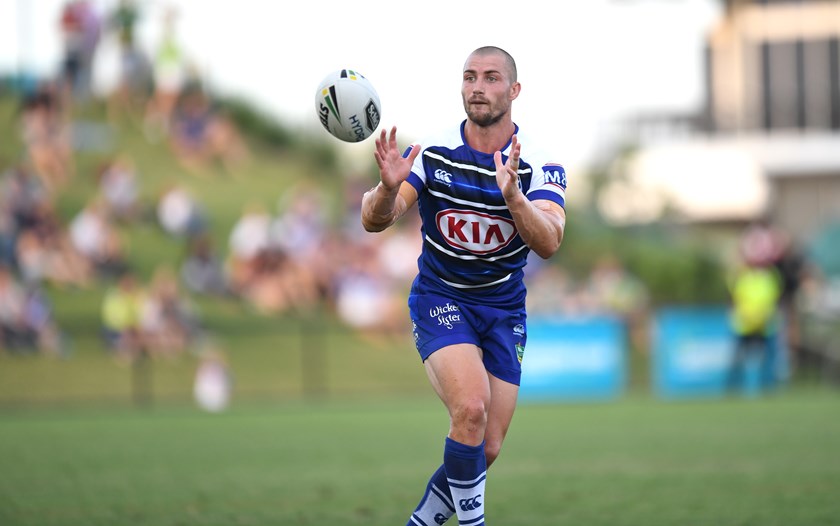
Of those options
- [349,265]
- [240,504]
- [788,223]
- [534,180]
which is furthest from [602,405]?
[788,223]

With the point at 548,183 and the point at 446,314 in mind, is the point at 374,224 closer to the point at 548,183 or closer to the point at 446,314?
the point at 446,314

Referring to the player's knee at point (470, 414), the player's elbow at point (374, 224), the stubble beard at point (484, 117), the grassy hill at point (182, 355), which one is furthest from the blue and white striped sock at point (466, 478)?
the grassy hill at point (182, 355)

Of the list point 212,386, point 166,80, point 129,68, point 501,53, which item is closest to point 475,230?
point 501,53

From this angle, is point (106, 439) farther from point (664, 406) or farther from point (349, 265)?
point (349, 265)

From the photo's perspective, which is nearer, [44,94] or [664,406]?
[664,406]

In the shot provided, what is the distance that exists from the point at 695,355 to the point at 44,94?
50.8 feet

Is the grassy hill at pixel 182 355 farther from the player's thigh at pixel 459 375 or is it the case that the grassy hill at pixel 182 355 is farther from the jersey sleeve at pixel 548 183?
the jersey sleeve at pixel 548 183

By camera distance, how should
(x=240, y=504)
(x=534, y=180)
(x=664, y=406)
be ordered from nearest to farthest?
1. (x=534, y=180)
2. (x=240, y=504)
3. (x=664, y=406)

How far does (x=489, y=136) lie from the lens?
6.30 metres

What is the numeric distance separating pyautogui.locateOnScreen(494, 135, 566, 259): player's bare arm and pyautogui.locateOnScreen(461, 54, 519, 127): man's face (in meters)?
0.36

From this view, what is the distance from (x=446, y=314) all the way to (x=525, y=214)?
81 centimetres

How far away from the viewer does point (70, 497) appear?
884cm

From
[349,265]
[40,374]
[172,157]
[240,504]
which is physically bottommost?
[240,504]

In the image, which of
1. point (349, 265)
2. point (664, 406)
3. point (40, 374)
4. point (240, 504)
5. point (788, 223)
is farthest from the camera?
point (788, 223)
